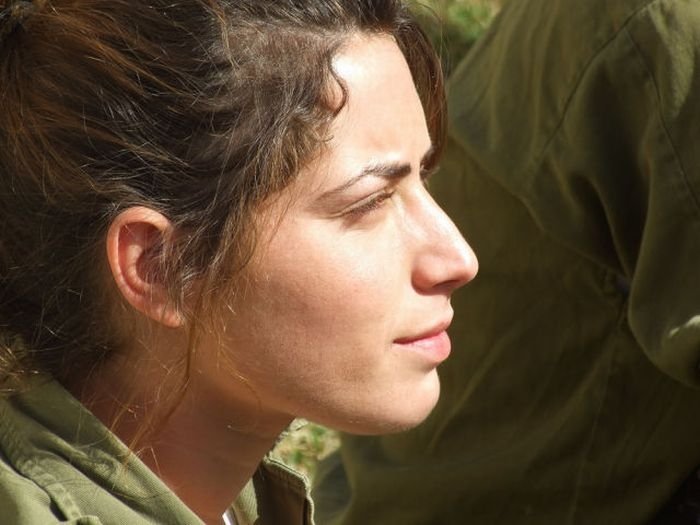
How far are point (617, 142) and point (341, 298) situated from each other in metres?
0.74

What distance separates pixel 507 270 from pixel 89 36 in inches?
44.8

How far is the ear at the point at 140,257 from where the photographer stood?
90.1 inches

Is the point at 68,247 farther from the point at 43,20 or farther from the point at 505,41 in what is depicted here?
the point at 505,41

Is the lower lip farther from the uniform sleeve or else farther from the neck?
the uniform sleeve

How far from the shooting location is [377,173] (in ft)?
7.66

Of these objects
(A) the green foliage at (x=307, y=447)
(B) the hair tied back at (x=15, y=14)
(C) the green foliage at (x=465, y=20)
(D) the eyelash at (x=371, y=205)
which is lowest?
(A) the green foliage at (x=307, y=447)

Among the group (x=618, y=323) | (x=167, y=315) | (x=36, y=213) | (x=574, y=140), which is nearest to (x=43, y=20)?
(x=36, y=213)

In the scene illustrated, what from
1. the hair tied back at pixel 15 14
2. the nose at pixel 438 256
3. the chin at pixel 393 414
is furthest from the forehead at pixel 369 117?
the hair tied back at pixel 15 14

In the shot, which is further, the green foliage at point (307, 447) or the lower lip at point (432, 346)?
the green foliage at point (307, 447)

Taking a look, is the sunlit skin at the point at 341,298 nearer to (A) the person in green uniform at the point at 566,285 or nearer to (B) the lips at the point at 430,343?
(B) the lips at the point at 430,343

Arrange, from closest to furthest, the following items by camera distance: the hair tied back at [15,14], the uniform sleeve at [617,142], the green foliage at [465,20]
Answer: the hair tied back at [15,14] → the uniform sleeve at [617,142] → the green foliage at [465,20]

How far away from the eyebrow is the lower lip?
10.4 inches

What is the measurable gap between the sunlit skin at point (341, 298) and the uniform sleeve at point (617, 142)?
45 centimetres

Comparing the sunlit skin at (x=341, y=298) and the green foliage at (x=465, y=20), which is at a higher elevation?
the sunlit skin at (x=341, y=298)
